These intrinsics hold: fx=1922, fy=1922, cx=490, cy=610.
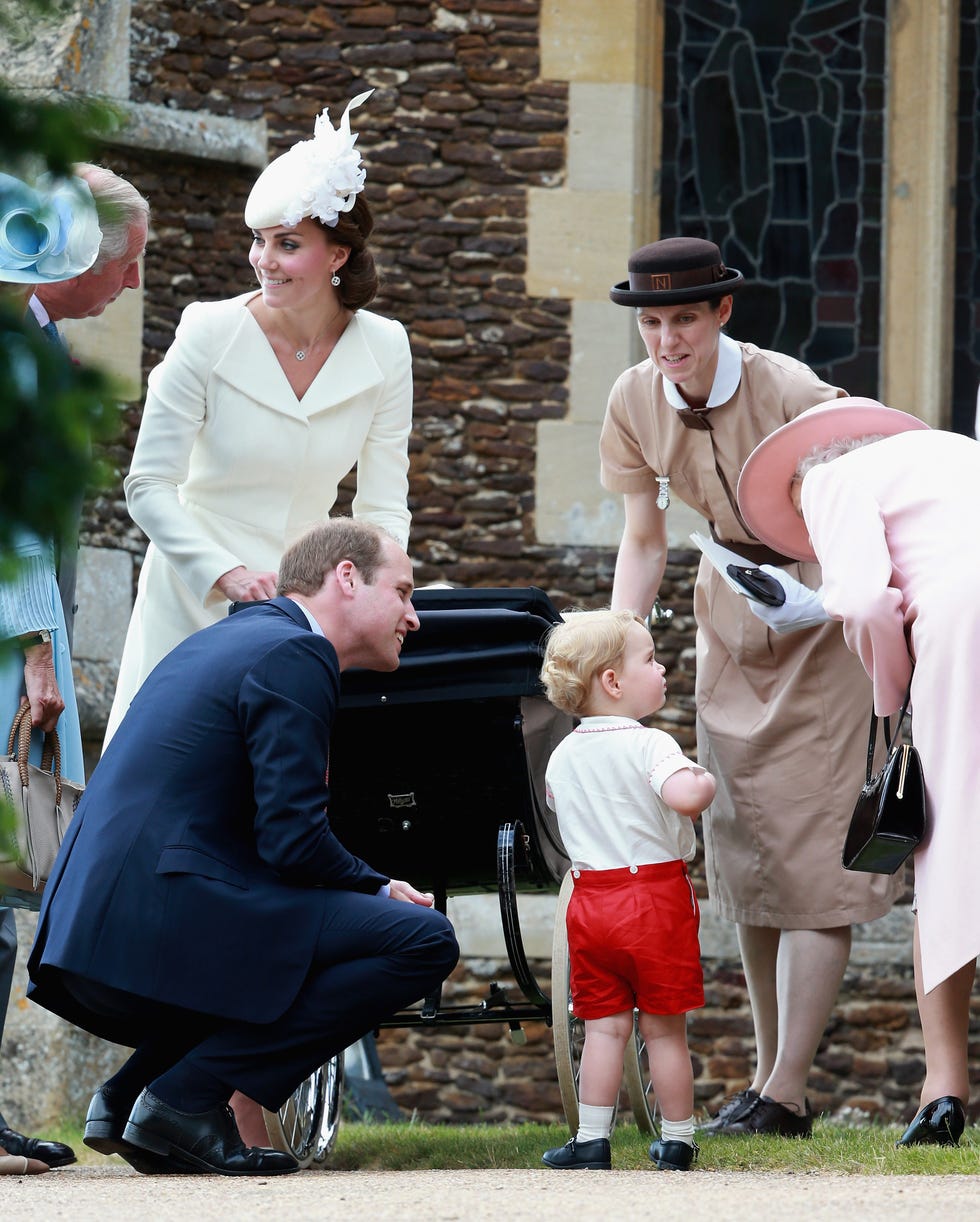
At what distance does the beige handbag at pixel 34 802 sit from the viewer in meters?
3.75

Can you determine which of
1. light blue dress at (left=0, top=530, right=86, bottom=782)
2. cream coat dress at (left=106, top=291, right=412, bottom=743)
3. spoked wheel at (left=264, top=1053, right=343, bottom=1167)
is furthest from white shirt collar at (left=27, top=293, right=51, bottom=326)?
spoked wheel at (left=264, top=1053, right=343, bottom=1167)

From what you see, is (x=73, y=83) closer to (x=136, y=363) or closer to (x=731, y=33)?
(x=136, y=363)

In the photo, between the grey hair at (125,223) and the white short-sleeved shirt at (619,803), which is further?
the white short-sleeved shirt at (619,803)

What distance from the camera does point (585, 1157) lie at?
3.71 metres

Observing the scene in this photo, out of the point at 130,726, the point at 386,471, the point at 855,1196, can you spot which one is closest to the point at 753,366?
the point at 386,471

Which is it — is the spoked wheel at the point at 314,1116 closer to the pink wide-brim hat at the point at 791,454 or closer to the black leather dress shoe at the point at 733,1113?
the black leather dress shoe at the point at 733,1113

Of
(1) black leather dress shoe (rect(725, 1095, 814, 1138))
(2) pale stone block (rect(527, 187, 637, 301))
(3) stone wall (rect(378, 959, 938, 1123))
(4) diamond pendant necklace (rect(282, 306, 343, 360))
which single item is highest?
(2) pale stone block (rect(527, 187, 637, 301))

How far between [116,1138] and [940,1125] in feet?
5.23

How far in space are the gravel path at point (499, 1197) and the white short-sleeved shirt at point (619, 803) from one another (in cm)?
61

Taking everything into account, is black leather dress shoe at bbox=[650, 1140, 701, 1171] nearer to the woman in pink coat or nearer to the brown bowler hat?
the woman in pink coat

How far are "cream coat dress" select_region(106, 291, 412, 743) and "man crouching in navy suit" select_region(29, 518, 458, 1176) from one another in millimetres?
674

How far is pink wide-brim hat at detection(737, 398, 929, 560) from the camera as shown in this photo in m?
4.08

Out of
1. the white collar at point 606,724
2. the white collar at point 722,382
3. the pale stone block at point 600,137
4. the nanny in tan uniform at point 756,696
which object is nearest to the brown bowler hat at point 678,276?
the nanny in tan uniform at point 756,696

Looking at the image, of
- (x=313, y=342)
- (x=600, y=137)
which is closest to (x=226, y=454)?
(x=313, y=342)
